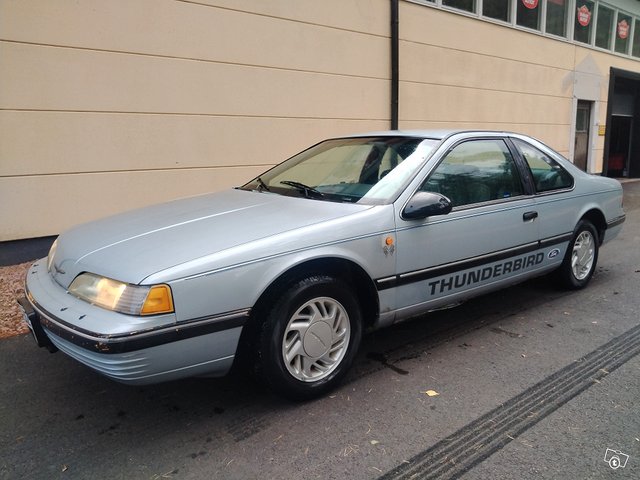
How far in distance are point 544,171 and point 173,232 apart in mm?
3156

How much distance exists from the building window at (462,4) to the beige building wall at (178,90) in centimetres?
28

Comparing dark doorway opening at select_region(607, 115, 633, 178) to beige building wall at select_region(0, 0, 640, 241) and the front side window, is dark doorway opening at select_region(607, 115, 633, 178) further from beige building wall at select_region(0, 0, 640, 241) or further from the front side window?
the front side window

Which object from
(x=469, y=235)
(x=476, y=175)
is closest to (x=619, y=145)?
(x=476, y=175)

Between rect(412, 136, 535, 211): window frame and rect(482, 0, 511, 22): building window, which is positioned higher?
rect(482, 0, 511, 22): building window

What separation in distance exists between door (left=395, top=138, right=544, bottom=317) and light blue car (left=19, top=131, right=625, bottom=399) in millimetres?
10

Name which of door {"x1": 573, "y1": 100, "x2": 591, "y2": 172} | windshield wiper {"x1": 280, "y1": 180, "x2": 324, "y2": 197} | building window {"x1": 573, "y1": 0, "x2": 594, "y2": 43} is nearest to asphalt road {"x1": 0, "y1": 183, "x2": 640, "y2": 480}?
windshield wiper {"x1": 280, "y1": 180, "x2": 324, "y2": 197}

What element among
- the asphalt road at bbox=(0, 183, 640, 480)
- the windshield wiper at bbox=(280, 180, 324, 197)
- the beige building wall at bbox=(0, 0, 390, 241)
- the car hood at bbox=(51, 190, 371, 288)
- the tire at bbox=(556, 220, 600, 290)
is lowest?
the asphalt road at bbox=(0, 183, 640, 480)

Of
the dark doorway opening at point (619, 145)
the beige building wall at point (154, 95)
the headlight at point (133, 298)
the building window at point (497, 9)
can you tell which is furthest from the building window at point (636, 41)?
the headlight at point (133, 298)

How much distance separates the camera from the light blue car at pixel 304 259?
7.61 feet

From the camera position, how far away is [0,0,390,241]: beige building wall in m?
5.44

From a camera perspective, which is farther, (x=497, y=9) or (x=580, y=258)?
(x=497, y=9)

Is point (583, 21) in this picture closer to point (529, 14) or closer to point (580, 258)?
point (529, 14)

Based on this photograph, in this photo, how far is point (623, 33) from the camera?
601 inches

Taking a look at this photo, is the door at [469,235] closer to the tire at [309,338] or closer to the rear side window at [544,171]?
the rear side window at [544,171]
